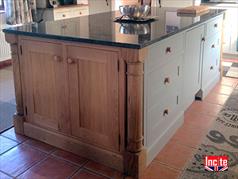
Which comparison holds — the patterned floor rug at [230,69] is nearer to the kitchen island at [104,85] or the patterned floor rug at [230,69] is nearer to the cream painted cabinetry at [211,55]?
the cream painted cabinetry at [211,55]

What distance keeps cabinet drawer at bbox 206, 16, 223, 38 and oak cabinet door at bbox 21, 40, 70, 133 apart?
1.67 m

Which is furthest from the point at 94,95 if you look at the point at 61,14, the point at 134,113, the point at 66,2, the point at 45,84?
the point at 66,2

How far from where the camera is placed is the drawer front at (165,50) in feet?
6.32

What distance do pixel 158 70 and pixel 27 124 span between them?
3.75 feet

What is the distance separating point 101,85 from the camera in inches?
76.2

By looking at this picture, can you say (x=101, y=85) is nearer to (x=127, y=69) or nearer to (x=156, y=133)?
(x=127, y=69)

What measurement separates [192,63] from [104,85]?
1.16 meters

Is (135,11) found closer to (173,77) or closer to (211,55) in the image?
(173,77)

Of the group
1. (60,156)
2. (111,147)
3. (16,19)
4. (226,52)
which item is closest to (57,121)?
(60,156)

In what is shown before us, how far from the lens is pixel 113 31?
6.94 feet

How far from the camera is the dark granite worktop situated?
1818mm

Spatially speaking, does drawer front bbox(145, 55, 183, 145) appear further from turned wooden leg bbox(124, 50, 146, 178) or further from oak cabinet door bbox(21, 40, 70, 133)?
oak cabinet door bbox(21, 40, 70, 133)

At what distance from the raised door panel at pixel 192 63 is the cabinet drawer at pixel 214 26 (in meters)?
0.22

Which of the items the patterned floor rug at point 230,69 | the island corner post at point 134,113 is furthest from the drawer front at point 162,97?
the patterned floor rug at point 230,69
